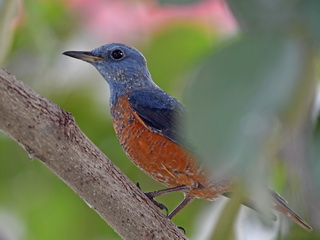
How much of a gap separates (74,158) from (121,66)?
1510 mm

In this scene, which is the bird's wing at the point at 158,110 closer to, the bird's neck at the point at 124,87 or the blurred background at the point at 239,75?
the bird's neck at the point at 124,87

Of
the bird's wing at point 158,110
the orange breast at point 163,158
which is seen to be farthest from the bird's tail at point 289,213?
the bird's wing at point 158,110

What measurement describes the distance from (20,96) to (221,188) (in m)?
1.18

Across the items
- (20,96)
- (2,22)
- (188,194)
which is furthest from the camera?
(188,194)

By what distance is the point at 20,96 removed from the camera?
4.52 ft

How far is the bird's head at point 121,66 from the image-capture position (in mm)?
2838

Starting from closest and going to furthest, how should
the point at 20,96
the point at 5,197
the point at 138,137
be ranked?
the point at 20,96 < the point at 138,137 < the point at 5,197

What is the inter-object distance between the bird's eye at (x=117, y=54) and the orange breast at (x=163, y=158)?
2.03 ft

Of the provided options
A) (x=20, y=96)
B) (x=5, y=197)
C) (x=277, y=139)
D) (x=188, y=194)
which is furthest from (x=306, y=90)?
(x=5, y=197)

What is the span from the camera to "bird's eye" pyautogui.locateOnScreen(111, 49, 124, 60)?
116 inches

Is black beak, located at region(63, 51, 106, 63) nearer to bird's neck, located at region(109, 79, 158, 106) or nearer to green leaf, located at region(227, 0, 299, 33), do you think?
bird's neck, located at region(109, 79, 158, 106)

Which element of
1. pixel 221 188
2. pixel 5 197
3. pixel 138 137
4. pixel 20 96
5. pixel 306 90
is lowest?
pixel 5 197

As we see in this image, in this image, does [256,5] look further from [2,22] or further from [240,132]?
[2,22]

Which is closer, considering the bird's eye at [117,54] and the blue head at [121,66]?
the blue head at [121,66]
